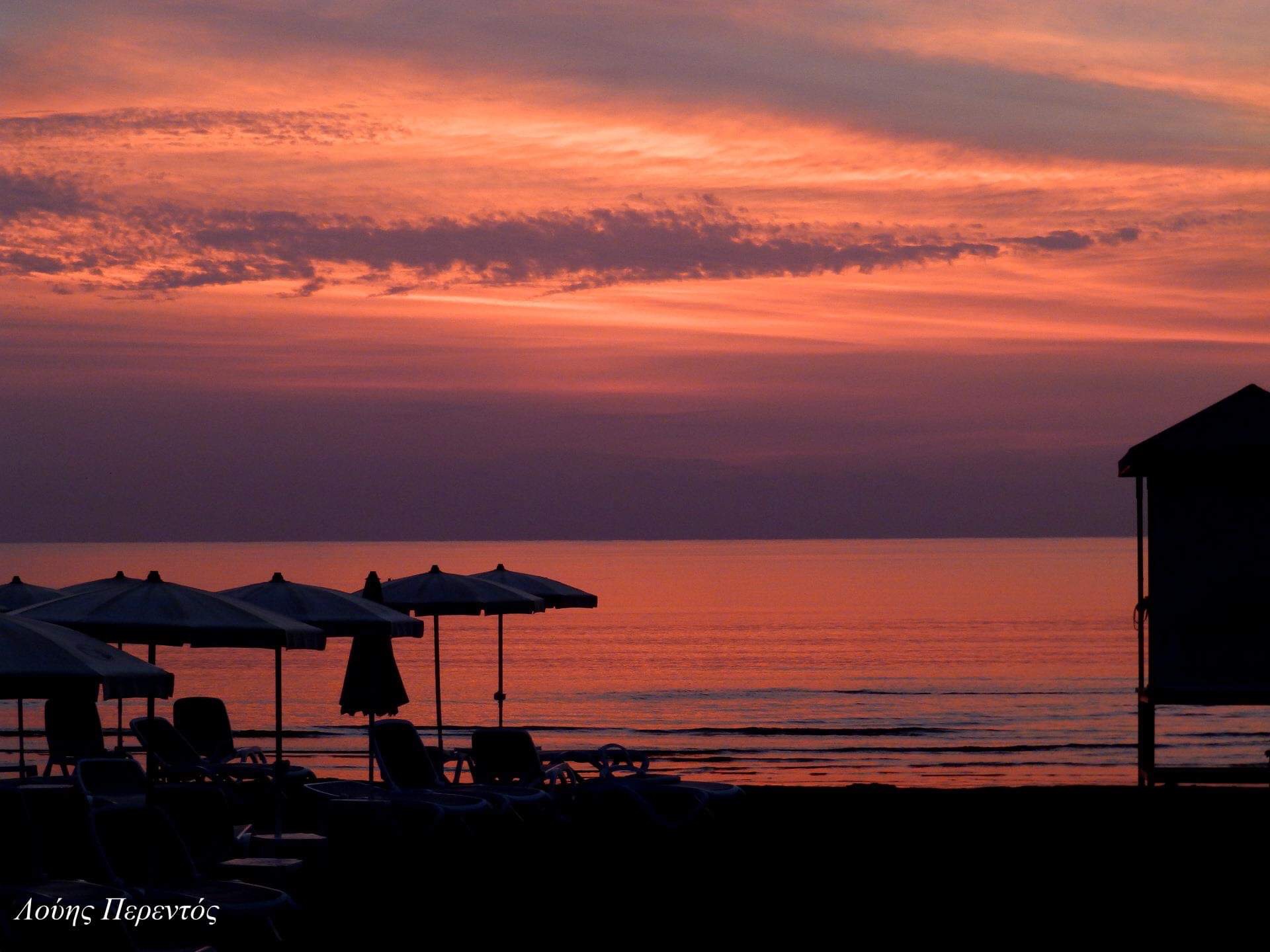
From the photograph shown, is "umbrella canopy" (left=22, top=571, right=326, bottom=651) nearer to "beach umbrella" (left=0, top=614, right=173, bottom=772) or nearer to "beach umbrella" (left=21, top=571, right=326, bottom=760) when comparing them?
"beach umbrella" (left=21, top=571, right=326, bottom=760)

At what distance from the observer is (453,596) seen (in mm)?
15766

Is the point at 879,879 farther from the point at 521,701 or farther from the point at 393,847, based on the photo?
the point at 521,701

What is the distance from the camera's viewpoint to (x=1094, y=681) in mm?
41812

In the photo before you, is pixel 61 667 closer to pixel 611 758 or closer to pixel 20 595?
pixel 611 758

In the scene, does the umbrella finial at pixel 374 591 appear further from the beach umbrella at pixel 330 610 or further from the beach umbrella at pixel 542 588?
the beach umbrella at pixel 330 610

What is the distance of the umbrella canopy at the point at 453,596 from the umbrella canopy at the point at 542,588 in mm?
689

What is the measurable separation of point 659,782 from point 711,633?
49.8 metres

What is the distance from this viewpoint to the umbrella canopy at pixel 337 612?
40.1ft

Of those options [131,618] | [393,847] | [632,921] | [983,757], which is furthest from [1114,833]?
[983,757]

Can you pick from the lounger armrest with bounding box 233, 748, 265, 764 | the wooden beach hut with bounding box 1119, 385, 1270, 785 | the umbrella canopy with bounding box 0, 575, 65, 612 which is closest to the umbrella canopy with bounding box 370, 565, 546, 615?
the lounger armrest with bounding box 233, 748, 265, 764

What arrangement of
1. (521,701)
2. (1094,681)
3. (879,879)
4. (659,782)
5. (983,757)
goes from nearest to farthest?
(879,879)
(659,782)
(983,757)
(521,701)
(1094,681)

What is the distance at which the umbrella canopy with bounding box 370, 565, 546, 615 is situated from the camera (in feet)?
51.6

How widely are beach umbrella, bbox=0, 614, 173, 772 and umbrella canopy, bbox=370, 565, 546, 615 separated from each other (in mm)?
7167

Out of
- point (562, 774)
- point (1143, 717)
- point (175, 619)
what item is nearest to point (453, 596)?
point (562, 774)
